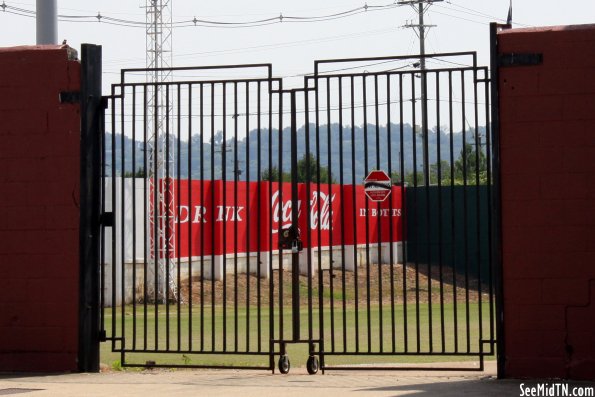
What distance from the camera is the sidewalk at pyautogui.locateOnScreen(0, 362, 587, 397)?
919 cm

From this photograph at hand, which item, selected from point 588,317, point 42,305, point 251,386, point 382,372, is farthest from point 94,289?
point 588,317

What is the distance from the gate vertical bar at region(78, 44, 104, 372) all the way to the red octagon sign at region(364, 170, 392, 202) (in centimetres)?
257

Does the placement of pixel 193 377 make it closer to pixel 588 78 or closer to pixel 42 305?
pixel 42 305

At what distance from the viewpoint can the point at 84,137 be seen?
10.7 meters

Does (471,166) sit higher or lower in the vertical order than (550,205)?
Answer: higher

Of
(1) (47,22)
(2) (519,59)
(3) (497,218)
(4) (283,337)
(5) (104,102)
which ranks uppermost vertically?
(1) (47,22)

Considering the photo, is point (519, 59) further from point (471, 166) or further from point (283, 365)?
point (471, 166)

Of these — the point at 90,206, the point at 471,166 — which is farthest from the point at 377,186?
the point at 471,166

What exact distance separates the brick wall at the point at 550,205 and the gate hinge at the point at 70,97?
13.0 ft

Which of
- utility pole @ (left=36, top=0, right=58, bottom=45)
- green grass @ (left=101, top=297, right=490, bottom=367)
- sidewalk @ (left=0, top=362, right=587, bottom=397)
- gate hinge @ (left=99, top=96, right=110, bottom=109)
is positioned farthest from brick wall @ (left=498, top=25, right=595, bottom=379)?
utility pole @ (left=36, top=0, right=58, bottom=45)

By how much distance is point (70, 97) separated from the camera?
35.3 feet

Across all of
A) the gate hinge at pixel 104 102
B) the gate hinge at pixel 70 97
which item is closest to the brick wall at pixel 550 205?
the gate hinge at pixel 104 102

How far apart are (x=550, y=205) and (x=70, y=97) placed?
455 cm

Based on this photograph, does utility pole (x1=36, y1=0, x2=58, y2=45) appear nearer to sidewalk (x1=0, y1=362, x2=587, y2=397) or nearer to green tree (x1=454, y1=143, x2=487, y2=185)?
sidewalk (x1=0, y1=362, x2=587, y2=397)
